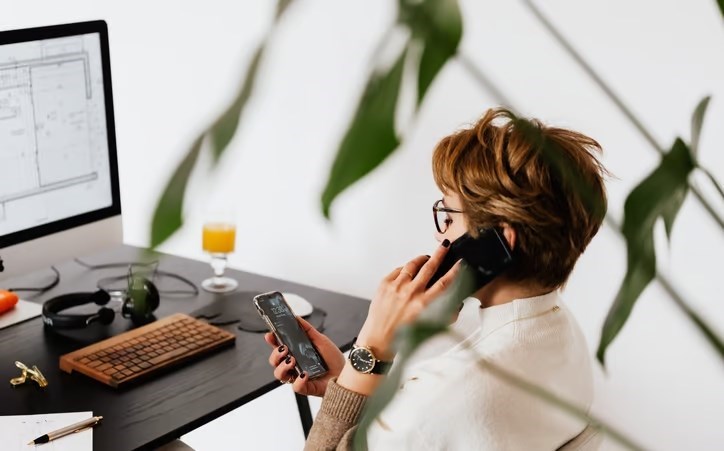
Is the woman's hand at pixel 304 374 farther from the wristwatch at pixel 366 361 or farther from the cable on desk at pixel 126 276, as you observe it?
the cable on desk at pixel 126 276

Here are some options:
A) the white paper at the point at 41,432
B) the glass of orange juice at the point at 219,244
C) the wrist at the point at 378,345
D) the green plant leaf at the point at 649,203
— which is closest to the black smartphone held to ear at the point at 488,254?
the wrist at the point at 378,345

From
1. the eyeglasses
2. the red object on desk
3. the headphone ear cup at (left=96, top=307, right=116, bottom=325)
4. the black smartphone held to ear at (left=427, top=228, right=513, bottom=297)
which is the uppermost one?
the red object on desk

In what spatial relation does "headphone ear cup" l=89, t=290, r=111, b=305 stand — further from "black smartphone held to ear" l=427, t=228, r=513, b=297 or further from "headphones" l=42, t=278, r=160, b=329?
"black smartphone held to ear" l=427, t=228, r=513, b=297

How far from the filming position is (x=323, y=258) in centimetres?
268

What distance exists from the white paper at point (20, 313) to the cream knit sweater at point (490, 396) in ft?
2.50

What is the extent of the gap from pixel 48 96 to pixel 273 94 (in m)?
0.94

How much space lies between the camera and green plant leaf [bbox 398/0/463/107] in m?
0.30

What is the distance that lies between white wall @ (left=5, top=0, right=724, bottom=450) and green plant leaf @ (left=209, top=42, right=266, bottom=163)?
1.50 metres

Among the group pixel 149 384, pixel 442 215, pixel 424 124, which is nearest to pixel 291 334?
pixel 149 384

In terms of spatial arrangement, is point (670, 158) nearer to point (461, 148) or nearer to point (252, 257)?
point (461, 148)

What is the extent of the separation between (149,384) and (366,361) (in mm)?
450

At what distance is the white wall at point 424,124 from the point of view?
2.14 m

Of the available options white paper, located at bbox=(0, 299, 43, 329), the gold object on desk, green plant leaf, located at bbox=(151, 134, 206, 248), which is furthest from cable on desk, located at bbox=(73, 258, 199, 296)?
green plant leaf, located at bbox=(151, 134, 206, 248)

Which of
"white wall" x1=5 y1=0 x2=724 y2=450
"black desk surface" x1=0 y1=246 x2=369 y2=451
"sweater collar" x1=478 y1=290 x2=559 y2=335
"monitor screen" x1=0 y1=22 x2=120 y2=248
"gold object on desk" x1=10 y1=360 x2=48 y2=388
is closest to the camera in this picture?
"sweater collar" x1=478 y1=290 x2=559 y2=335
